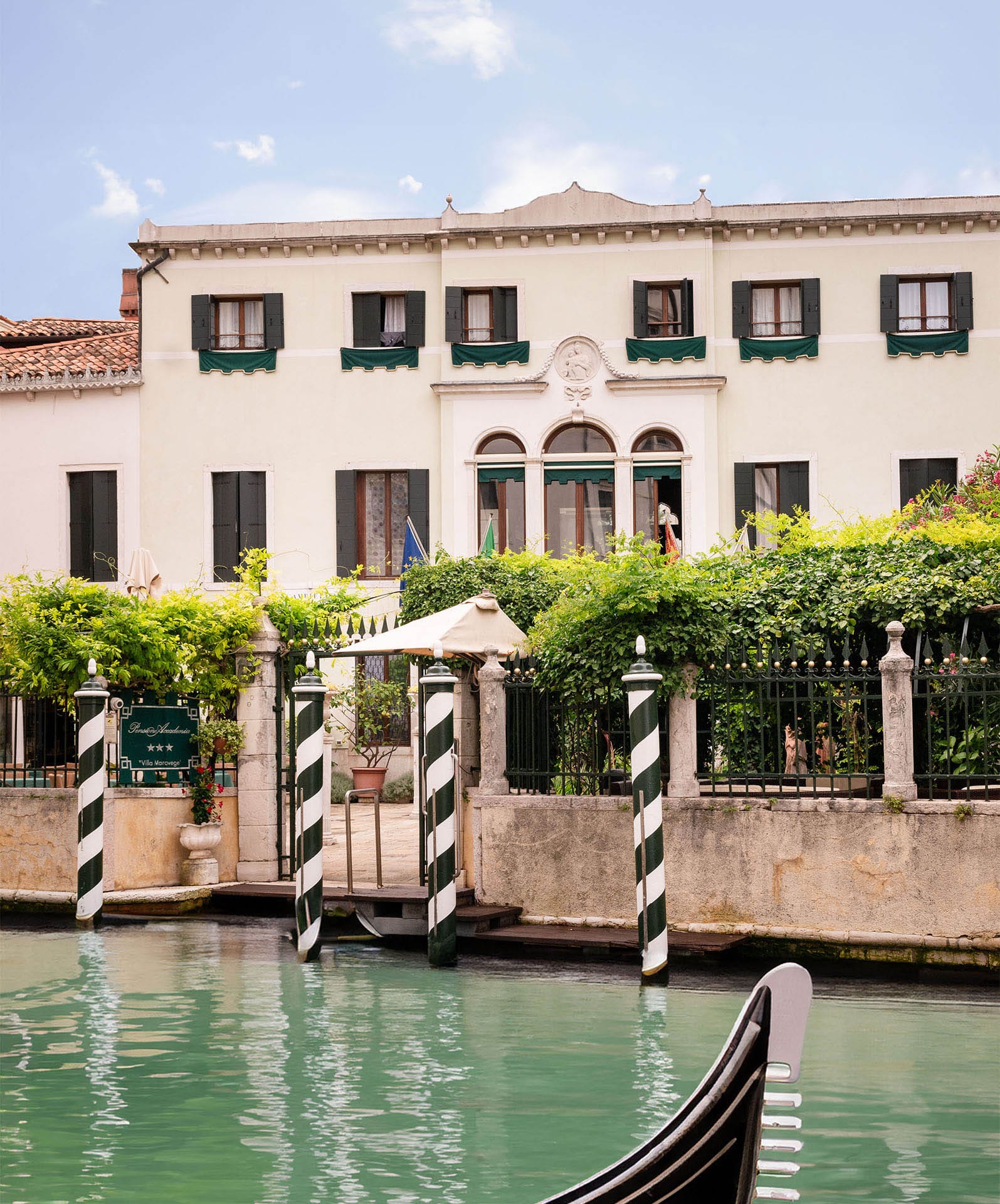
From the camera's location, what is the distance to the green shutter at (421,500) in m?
23.1

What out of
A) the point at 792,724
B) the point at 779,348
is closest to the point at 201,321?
the point at 779,348

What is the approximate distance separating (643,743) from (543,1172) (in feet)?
13.8

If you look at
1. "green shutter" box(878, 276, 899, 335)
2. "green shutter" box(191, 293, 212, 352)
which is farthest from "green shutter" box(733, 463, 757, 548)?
"green shutter" box(191, 293, 212, 352)

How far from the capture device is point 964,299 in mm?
22328

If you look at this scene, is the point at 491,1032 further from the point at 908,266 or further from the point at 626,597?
the point at 908,266

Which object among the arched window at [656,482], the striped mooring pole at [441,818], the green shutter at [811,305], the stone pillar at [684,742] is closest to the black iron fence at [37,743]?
the striped mooring pole at [441,818]

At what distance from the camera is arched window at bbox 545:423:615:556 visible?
75.4 feet

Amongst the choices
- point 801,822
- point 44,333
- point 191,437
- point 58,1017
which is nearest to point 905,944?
point 801,822

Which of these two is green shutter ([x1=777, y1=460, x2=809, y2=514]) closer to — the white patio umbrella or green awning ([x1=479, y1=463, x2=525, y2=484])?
green awning ([x1=479, y1=463, x2=525, y2=484])

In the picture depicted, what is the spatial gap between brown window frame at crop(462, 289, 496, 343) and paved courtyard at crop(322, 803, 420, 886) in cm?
763

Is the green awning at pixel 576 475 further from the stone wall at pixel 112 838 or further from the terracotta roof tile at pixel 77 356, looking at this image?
the stone wall at pixel 112 838

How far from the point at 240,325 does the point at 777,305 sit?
8640mm

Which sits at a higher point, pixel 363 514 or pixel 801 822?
pixel 363 514

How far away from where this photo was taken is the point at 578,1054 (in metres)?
7.68
